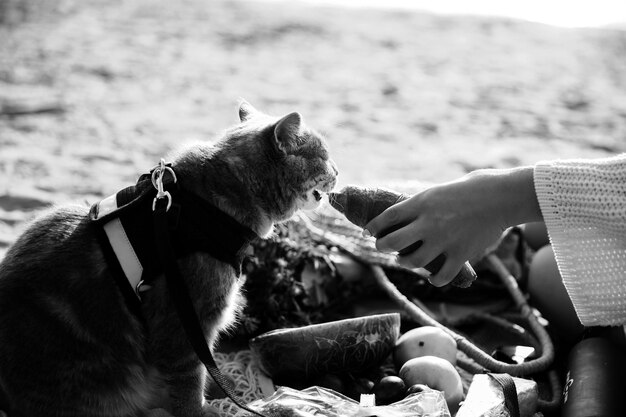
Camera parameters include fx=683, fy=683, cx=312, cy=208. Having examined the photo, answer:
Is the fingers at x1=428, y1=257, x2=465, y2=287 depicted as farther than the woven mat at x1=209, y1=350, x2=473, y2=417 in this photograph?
No

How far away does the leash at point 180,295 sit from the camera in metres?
1.63

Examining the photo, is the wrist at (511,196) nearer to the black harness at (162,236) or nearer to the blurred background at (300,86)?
the black harness at (162,236)

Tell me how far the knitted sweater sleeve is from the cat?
→ 2.19ft

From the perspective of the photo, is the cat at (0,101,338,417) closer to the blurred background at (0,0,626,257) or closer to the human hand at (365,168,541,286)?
the human hand at (365,168,541,286)

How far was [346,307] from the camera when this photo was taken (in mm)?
2525

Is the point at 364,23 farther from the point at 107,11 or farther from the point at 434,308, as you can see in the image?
the point at 434,308

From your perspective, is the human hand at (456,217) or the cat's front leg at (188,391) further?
the cat's front leg at (188,391)

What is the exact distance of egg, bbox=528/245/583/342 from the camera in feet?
7.54

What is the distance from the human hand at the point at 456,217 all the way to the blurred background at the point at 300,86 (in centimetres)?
137

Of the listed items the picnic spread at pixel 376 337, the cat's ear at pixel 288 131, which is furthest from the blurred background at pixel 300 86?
the cat's ear at pixel 288 131

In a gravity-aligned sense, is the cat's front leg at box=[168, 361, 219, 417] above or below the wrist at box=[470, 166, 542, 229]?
below

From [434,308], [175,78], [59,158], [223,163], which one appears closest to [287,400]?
[223,163]

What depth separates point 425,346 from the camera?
6.99 feet

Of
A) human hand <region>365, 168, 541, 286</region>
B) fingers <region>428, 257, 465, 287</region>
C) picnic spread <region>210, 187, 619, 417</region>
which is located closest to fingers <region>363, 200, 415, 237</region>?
human hand <region>365, 168, 541, 286</region>
